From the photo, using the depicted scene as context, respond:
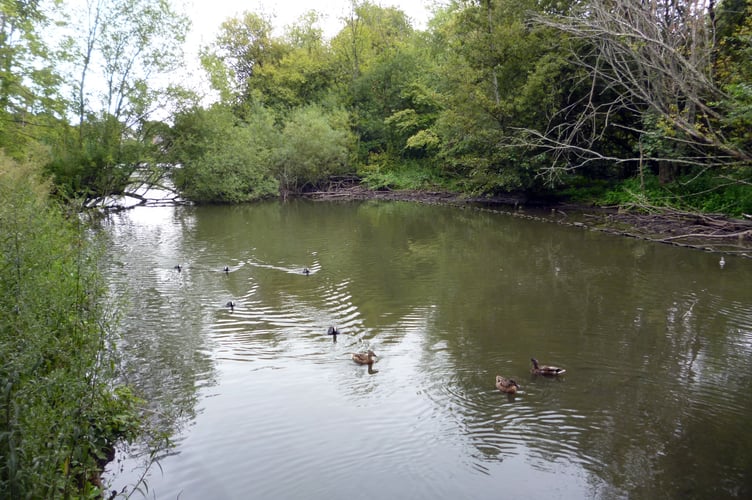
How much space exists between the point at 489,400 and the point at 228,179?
2961 cm

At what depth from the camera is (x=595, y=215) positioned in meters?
23.8

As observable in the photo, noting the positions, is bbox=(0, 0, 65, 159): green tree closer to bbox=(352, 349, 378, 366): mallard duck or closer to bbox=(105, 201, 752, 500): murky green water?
bbox=(105, 201, 752, 500): murky green water

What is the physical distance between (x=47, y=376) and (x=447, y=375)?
17.7 ft

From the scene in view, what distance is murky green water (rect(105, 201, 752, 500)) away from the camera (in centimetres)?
582

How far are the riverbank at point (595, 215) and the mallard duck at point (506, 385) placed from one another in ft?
21.7

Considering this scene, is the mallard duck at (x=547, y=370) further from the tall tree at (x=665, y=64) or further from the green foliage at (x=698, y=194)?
the green foliage at (x=698, y=194)

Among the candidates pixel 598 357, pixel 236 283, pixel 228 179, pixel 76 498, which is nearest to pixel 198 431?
pixel 76 498

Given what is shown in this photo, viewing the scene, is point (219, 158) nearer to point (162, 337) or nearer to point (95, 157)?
point (95, 157)

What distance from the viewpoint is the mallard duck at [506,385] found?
748 centimetres

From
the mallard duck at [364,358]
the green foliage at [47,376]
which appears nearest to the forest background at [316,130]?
the green foliage at [47,376]

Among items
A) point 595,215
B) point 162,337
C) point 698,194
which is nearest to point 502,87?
point 595,215

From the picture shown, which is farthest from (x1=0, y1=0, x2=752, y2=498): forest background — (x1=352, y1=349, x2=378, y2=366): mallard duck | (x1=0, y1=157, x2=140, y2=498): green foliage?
(x1=352, y1=349, x2=378, y2=366): mallard duck

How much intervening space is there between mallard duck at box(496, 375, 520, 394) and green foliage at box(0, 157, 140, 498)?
15.4ft

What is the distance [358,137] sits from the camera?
144ft
